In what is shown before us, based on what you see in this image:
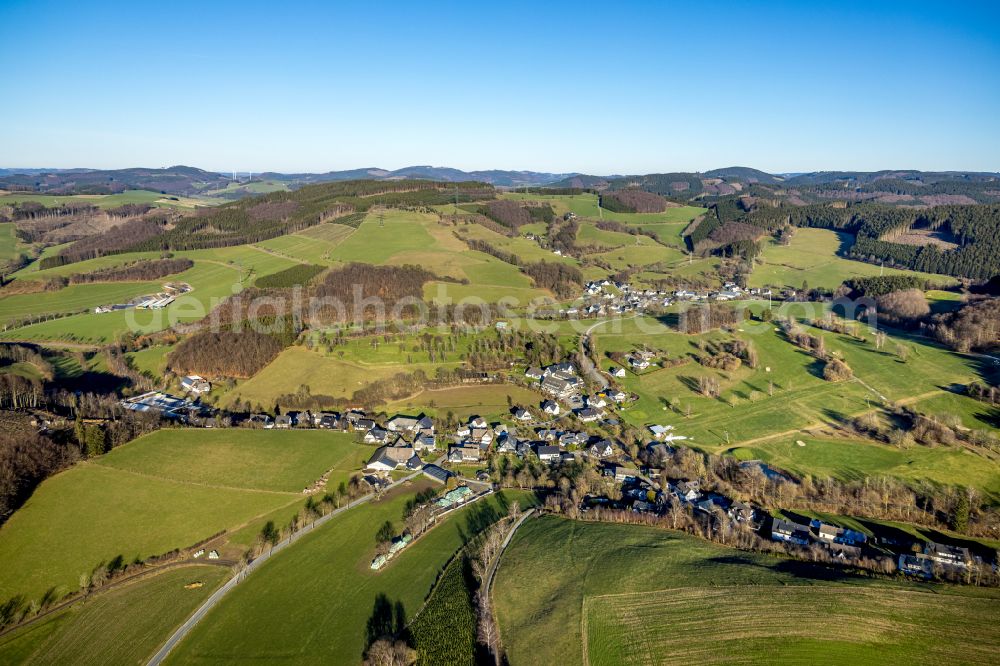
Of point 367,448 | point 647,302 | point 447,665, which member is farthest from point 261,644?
point 647,302

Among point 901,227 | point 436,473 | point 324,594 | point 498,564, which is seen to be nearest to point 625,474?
→ point 498,564

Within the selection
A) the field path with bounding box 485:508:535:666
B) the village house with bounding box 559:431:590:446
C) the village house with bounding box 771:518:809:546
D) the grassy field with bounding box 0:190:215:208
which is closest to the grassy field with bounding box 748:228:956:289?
the village house with bounding box 559:431:590:446

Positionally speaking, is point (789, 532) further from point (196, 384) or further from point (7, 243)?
point (7, 243)

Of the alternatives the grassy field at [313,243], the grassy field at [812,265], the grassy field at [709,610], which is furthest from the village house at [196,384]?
the grassy field at [812,265]

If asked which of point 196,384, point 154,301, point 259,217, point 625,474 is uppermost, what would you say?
point 259,217

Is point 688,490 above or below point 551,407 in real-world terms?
below

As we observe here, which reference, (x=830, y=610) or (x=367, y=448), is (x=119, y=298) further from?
(x=830, y=610)
